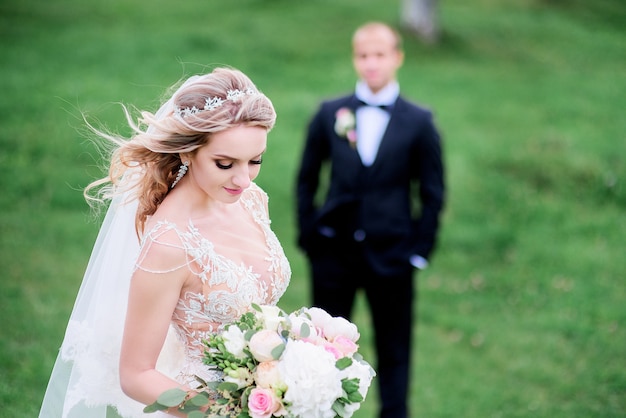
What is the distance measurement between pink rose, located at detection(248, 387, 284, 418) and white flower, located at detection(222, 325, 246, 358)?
15cm

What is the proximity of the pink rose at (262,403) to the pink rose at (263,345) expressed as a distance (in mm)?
114

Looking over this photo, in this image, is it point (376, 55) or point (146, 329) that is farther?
point (376, 55)

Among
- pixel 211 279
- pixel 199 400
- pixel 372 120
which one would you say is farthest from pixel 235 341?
pixel 372 120

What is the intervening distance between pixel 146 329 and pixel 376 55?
10.5 feet

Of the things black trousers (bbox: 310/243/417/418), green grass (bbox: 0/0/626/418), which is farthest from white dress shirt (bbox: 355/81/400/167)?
green grass (bbox: 0/0/626/418)

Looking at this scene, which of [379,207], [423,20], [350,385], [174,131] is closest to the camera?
[350,385]

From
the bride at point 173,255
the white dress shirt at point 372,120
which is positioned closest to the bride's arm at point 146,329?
the bride at point 173,255

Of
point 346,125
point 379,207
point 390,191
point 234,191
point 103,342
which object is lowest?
point 379,207

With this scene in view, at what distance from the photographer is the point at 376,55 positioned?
18.1 ft

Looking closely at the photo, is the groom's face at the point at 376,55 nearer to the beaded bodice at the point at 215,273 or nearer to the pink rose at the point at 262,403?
the beaded bodice at the point at 215,273

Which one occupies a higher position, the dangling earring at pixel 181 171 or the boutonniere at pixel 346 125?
the dangling earring at pixel 181 171

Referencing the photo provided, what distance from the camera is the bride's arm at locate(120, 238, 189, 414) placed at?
114 inches

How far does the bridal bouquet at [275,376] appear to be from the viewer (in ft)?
8.95

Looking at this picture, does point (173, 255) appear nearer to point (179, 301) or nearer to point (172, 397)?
point (179, 301)
